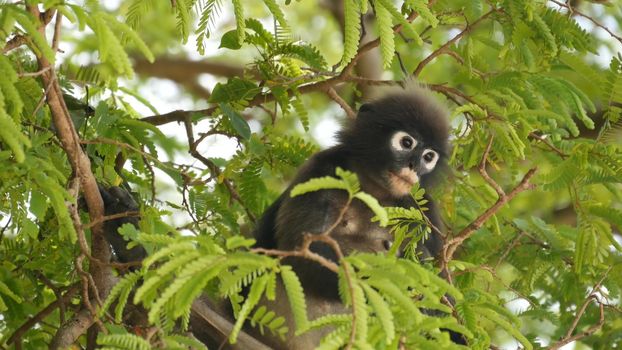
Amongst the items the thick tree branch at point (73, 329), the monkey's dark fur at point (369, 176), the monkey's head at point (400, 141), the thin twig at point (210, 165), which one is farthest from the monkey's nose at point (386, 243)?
the thick tree branch at point (73, 329)

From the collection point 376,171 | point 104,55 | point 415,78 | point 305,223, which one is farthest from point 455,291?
point 415,78

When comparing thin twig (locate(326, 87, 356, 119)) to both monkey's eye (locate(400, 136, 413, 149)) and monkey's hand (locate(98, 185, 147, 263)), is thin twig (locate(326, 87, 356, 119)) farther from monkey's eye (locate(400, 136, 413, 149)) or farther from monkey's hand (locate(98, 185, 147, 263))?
monkey's hand (locate(98, 185, 147, 263))

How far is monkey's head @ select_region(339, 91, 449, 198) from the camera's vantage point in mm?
5188

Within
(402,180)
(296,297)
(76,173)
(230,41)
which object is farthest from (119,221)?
(296,297)

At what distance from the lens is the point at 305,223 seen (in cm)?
486

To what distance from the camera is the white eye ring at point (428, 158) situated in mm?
5203

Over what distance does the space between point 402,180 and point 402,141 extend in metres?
0.23

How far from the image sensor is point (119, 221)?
177 inches

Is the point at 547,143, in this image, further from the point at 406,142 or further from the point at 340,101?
the point at 340,101

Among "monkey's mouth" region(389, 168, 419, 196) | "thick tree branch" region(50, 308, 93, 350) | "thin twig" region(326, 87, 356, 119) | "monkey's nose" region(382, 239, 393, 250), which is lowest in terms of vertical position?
"thick tree branch" region(50, 308, 93, 350)

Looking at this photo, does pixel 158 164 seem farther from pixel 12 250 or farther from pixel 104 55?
pixel 104 55

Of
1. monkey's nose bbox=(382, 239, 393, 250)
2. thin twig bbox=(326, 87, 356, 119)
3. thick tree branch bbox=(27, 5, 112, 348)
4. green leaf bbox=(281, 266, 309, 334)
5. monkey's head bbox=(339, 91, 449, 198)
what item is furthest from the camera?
thin twig bbox=(326, 87, 356, 119)

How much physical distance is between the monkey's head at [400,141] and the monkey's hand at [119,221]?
135 cm

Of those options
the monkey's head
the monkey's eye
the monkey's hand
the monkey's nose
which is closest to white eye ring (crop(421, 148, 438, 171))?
the monkey's head
